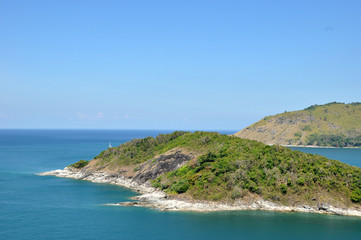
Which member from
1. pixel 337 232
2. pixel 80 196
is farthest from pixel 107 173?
pixel 337 232

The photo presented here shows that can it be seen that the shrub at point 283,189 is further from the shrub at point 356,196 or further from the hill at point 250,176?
the shrub at point 356,196

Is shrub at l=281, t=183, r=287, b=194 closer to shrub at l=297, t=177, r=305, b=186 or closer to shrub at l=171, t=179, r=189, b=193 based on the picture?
shrub at l=297, t=177, r=305, b=186

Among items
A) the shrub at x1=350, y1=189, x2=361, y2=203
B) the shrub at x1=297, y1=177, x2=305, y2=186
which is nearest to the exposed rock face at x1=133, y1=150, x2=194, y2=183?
the shrub at x1=297, y1=177, x2=305, y2=186

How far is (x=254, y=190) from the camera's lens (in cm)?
9269

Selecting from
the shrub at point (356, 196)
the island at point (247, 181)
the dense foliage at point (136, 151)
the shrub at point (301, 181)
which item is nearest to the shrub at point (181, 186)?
the island at point (247, 181)

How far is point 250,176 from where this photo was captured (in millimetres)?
95625

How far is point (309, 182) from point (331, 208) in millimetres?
8976

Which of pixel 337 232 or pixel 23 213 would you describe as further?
pixel 23 213

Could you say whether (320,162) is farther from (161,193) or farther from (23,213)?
(23,213)

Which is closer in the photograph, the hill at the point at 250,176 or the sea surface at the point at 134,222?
the sea surface at the point at 134,222

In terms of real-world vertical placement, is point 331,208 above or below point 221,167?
below

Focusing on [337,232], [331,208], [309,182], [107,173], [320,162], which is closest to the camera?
[337,232]

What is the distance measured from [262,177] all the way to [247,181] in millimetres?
5213

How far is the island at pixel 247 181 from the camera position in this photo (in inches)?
3511
